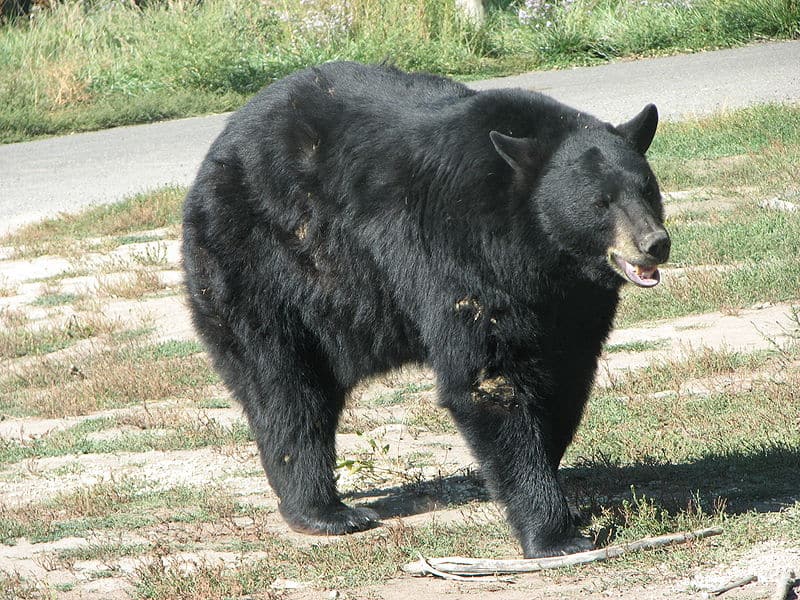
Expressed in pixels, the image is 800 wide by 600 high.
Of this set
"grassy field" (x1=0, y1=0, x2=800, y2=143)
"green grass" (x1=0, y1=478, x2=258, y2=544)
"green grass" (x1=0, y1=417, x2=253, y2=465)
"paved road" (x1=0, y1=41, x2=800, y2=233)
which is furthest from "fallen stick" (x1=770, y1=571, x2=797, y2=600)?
"grassy field" (x1=0, y1=0, x2=800, y2=143)

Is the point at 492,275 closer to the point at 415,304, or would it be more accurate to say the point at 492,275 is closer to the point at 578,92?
the point at 415,304

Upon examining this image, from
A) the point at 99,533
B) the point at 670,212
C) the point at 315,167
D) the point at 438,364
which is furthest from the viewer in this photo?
the point at 670,212

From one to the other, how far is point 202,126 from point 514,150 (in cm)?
1278

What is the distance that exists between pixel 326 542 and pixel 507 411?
3.96 feet

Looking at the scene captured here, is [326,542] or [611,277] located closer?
[611,277]

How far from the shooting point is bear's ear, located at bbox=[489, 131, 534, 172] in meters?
4.67

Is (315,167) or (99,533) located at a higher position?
(315,167)

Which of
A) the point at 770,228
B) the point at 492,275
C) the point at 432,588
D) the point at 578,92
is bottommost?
the point at 578,92

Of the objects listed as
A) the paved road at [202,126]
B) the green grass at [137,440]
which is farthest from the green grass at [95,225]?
the green grass at [137,440]

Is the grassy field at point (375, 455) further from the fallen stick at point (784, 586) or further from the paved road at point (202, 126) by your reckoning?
the paved road at point (202, 126)

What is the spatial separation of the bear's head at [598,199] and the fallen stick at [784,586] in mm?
1216

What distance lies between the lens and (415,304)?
16.8 feet

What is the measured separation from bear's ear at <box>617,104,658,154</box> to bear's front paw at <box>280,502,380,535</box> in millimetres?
2220

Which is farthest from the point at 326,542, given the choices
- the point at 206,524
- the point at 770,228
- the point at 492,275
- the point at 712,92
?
the point at 712,92
